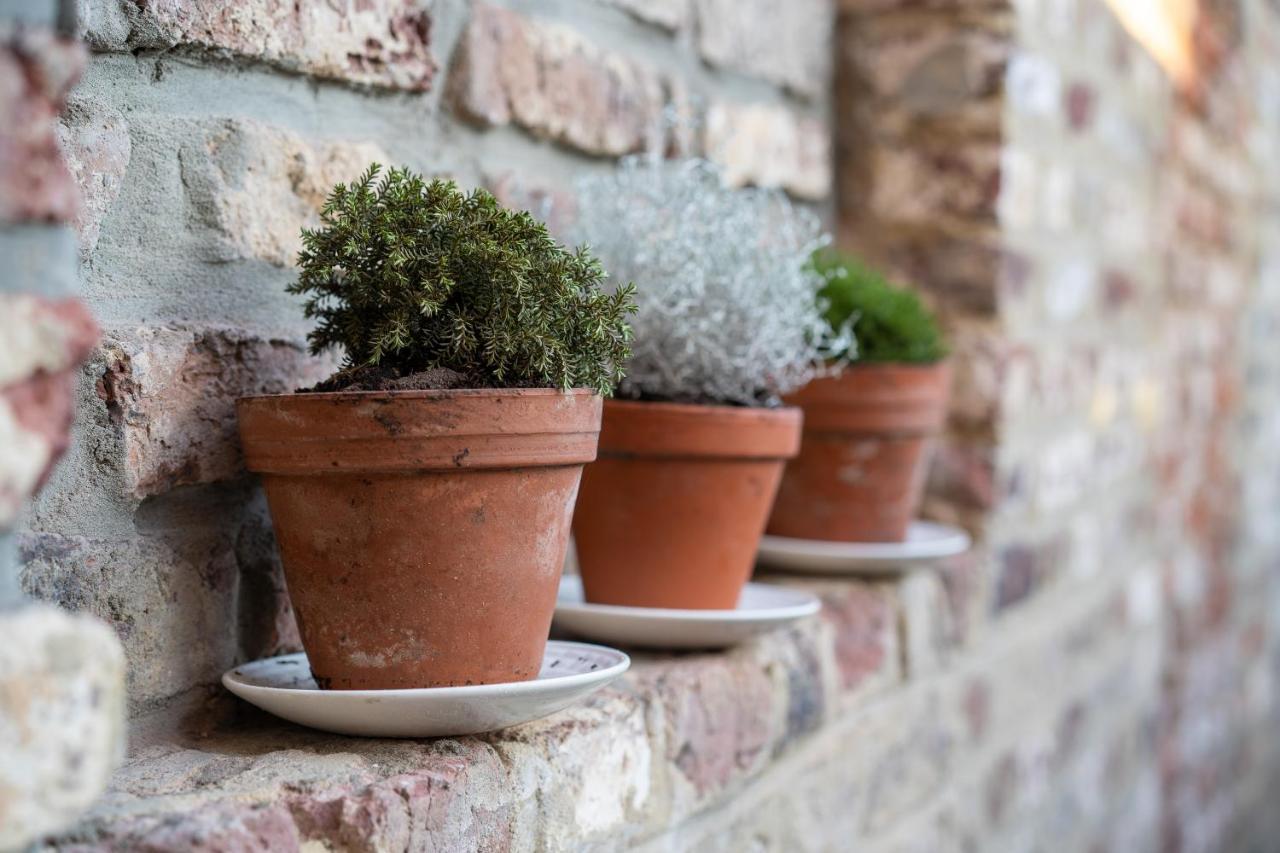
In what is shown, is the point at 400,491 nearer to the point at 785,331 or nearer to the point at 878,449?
the point at 785,331

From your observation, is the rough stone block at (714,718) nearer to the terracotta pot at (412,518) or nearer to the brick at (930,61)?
the terracotta pot at (412,518)

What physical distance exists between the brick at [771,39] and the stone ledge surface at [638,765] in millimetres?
711

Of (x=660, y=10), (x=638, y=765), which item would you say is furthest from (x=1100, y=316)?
(x=638, y=765)

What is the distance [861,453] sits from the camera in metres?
1.57

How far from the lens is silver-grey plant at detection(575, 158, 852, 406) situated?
121 centimetres

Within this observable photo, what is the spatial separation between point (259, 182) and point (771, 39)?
3.31 feet

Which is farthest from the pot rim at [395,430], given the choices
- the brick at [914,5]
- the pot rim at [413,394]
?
the brick at [914,5]

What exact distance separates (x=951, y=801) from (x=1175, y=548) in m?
1.51

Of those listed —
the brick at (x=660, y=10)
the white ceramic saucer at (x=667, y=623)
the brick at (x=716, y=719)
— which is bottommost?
the brick at (x=716, y=719)

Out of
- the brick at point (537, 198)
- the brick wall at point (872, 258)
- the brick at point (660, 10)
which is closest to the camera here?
the brick wall at point (872, 258)

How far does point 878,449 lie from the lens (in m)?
1.58

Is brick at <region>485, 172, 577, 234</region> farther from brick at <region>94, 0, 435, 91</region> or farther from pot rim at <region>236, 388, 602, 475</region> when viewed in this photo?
pot rim at <region>236, 388, 602, 475</region>

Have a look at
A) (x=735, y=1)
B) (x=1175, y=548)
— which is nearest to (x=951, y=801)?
(x=735, y=1)

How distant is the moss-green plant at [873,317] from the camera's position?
5.16 feet
